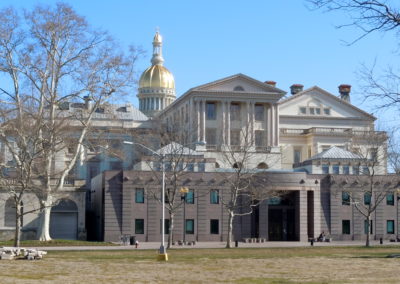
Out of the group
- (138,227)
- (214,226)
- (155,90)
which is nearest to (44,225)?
(138,227)

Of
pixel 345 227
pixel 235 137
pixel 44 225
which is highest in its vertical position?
pixel 235 137

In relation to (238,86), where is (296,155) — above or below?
below

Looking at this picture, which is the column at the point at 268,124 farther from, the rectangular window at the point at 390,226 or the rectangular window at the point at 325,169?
the rectangular window at the point at 390,226

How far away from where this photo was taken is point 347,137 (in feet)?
382

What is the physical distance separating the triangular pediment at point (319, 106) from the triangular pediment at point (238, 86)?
608 inches

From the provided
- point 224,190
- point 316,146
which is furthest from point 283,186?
point 316,146

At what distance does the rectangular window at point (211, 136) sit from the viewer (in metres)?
109

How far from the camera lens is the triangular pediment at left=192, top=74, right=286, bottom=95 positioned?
10644cm

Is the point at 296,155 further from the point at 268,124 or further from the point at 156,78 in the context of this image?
the point at 156,78

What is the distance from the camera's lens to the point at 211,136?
359 feet

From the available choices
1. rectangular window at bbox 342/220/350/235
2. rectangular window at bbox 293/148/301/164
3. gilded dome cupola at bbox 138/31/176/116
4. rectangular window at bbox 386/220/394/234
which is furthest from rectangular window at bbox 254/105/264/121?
gilded dome cupola at bbox 138/31/176/116

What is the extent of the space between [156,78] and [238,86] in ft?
167

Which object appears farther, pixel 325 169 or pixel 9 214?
pixel 325 169

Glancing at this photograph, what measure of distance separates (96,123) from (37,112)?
46.7 m
